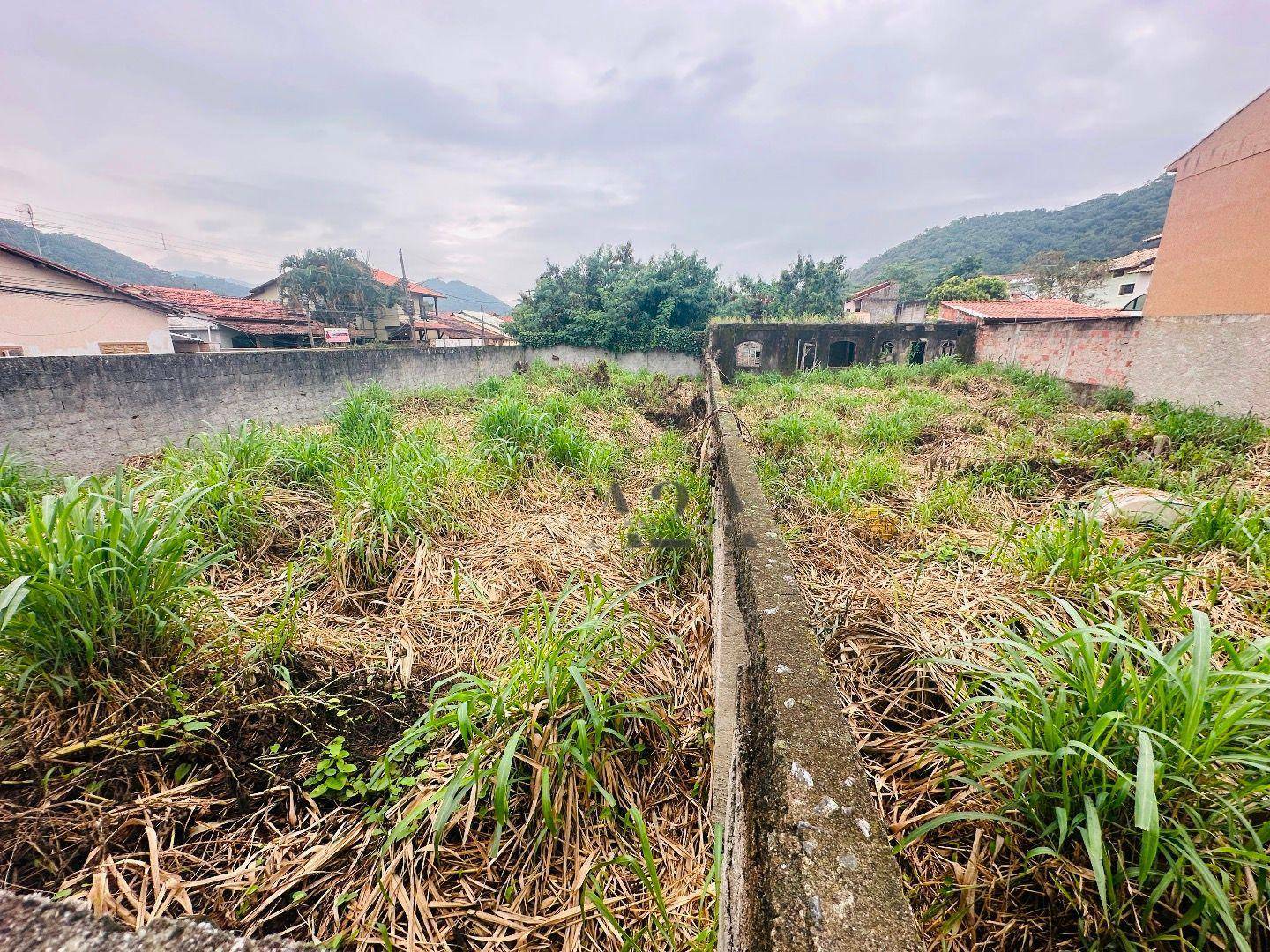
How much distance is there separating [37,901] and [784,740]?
1.33 m

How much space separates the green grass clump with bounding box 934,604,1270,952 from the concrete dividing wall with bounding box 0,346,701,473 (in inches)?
268

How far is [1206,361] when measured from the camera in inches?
225

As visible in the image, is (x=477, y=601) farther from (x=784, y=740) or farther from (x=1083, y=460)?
(x=1083, y=460)

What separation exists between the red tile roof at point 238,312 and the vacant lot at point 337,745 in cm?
1984

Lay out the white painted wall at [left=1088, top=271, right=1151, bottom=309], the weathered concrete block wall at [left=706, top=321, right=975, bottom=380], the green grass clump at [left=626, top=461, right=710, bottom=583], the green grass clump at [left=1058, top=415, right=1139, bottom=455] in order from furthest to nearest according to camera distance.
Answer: the white painted wall at [left=1088, top=271, right=1151, bottom=309] → the weathered concrete block wall at [left=706, top=321, right=975, bottom=380] → the green grass clump at [left=1058, top=415, right=1139, bottom=455] → the green grass clump at [left=626, top=461, right=710, bottom=583]

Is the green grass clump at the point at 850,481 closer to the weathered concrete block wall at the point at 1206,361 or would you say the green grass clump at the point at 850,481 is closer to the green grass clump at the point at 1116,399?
the weathered concrete block wall at the point at 1206,361

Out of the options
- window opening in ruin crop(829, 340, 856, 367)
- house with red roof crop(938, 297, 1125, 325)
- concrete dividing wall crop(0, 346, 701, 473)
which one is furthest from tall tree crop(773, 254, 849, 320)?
concrete dividing wall crop(0, 346, 701, 473)

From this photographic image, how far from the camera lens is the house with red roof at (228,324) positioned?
51.7 feet

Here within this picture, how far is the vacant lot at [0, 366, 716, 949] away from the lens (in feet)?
3.63

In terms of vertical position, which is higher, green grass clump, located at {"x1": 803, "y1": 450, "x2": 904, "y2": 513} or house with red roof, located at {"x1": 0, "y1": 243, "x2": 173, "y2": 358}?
house with red roof, located at {"x1": 0, "y1": 243, "x2": 173, "y2": 358}

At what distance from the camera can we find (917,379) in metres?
9.12

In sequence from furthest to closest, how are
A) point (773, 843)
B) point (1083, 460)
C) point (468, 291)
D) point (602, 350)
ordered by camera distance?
point (468, 291) → point (602, 350) → point (1083, 460) → point (773, 843)

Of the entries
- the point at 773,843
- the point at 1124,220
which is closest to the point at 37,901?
the point at 773,843

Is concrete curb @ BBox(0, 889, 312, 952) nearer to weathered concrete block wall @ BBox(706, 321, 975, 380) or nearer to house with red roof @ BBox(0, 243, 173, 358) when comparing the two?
house with red roof @ BBox(0, 243, 173, 358)
